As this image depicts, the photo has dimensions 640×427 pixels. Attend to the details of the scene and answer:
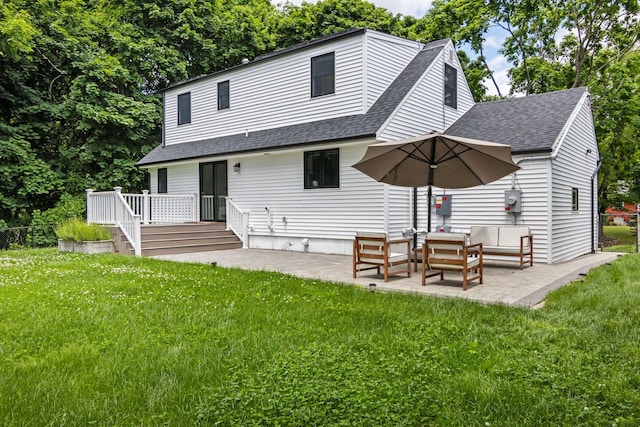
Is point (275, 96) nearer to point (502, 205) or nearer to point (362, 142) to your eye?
point (362, 142)

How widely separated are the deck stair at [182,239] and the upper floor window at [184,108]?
4.73 meters

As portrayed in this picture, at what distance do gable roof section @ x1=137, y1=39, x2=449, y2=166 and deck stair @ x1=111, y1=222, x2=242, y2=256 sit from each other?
2.38 meters

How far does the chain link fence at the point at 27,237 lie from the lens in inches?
569

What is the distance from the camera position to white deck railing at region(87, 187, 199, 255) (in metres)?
11.6

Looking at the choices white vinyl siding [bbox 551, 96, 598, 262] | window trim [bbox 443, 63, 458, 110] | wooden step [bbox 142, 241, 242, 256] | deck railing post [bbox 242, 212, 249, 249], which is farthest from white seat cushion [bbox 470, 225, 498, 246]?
wooden step [bbox 142, 241, 242, 256]

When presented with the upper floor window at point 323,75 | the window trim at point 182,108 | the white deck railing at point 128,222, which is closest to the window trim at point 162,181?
the window trim at point 182,108

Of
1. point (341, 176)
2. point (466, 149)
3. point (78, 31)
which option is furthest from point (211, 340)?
point (78, 31)

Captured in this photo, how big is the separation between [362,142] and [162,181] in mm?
9385

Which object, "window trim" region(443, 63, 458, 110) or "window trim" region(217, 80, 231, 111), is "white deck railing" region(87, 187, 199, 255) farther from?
"window trim" region(443, 63, 458, 110)

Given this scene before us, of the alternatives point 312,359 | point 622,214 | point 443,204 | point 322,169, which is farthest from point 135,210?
point 622,214

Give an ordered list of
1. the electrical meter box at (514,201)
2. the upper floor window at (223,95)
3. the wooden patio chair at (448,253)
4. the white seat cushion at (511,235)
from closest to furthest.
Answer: the wooden patio chair at (448,253) → the white seat cushion at (511,235) → the electrical meter box at (514,201) → the upper floor window at (223,95)

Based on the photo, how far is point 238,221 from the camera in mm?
13750

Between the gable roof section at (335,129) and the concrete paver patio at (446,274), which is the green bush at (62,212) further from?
the concrete paver patio at (446,274)

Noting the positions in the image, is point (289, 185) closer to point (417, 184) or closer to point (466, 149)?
point (417, 184)
